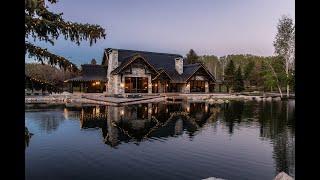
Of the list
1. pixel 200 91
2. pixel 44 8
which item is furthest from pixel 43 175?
pixel 200 91

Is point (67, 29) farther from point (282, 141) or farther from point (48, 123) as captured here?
point (48, 123)

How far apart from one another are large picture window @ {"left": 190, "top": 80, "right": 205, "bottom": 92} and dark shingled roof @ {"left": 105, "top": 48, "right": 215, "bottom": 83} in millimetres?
1939

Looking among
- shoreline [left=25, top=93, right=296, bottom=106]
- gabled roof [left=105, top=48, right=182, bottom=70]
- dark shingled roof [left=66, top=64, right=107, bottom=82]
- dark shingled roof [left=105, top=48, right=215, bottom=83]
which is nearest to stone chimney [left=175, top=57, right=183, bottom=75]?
dark shingled roof [left=105, top=48, right=215, bottom=83]

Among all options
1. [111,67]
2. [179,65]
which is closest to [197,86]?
[179,65]

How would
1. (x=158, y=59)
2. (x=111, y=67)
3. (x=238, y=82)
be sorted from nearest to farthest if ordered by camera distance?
(x=111, y=67) < (x=158, y=59) < (x=238, y=82)

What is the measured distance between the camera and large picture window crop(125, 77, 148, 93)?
1823 inches

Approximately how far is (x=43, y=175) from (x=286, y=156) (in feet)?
28.8

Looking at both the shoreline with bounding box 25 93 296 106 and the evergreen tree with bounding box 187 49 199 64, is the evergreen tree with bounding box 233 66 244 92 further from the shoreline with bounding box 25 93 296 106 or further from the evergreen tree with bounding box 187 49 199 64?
the evergreen tree with bounding box 187 49 199 64

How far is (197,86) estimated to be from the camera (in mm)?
52719

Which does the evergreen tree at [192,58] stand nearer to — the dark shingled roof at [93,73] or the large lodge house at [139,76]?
the large lodge house at [139,76]

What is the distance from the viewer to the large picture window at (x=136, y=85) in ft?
152

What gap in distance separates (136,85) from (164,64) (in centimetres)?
1084

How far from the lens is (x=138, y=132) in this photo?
55.1ft
